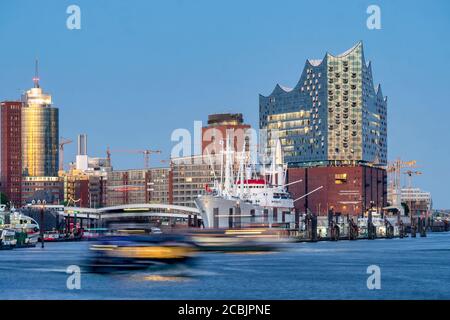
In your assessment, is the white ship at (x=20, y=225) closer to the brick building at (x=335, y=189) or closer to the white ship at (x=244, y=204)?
the white ship at (x=244, y=204)

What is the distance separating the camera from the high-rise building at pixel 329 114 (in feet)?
588

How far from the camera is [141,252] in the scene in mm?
58594

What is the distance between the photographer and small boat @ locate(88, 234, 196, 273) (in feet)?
190

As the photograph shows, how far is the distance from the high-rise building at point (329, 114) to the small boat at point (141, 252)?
A: 121 metres

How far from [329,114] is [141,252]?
125979 millimetres

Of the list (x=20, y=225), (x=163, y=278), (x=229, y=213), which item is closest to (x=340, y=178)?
(x=229, y=213)

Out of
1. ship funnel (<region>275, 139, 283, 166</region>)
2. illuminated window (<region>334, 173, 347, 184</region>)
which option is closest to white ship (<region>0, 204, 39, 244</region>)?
ship funnel (<region>275, 139, 283, 166</region>)

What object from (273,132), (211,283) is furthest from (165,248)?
(273,132)

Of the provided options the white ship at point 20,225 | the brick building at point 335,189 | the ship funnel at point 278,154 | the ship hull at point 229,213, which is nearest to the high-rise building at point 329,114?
the ship funnel at point 278,154

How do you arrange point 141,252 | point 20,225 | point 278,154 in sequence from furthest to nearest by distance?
point 278,154 < point 20,225 < point 141,252

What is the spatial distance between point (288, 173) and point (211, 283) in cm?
12706

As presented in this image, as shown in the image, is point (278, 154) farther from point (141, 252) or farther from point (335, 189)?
point (141, 252)

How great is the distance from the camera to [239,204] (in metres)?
132

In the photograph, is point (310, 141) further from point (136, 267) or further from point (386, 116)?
point (136, 267)
